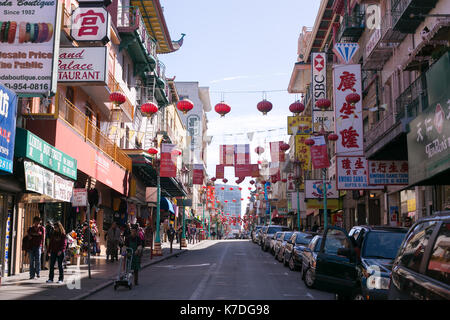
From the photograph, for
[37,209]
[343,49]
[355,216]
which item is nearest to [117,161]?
[37,209]

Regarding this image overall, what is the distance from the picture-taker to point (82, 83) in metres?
17.0

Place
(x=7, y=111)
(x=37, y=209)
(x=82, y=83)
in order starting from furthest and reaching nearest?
1. (x=37, y=209)
2. (x=82, y=83)
3. (x=7, y=111)

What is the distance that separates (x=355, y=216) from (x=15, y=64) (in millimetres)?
24298

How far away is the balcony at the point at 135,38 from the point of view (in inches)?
1112

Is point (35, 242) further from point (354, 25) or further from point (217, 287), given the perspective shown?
point (354, 25)

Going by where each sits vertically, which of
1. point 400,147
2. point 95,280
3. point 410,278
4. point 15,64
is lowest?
point 95,280

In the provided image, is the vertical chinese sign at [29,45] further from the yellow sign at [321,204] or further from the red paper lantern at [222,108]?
the yellow sign at [321,204]

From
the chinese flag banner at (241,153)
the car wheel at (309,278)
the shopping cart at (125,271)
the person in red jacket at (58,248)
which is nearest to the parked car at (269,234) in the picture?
the chinese flag banner at (241,153)

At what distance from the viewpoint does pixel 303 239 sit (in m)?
20.7

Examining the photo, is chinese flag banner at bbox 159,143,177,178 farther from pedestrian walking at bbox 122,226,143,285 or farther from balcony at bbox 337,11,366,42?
pedestrian walking at bbox 122,226,143,285

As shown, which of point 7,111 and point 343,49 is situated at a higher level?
point 343,49

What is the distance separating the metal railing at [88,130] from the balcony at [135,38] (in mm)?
6633

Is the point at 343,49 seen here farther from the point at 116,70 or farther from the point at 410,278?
the point at 410,278

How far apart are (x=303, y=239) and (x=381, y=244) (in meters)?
10.7
